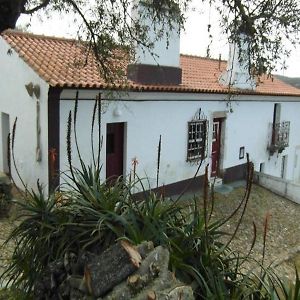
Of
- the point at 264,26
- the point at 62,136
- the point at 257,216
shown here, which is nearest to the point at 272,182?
the point at 257,216

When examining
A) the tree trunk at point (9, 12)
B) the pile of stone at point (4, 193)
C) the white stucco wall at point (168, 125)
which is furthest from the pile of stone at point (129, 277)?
the pile of stone at point (4, 193)

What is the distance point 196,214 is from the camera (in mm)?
3871

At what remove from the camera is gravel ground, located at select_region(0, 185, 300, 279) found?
29.0 ft

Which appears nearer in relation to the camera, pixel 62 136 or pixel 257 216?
pixel 62 136

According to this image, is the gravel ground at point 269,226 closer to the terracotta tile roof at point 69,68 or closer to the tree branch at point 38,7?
the terracotta tile roof at point 69,68

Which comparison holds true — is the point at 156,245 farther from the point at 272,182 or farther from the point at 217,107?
the point at 272,182

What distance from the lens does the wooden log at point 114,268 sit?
3.31m

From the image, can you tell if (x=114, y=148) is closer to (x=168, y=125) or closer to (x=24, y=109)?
(x=168, y=125)

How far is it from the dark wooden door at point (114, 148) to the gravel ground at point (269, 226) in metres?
3.07

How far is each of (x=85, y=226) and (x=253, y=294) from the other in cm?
167

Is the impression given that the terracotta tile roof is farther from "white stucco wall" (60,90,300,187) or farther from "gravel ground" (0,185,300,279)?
"gravel ground" (0,185,300,279)

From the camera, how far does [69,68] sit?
993 centimetres

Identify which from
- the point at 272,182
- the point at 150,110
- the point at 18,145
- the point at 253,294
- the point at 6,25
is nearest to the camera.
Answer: the point at 253,294

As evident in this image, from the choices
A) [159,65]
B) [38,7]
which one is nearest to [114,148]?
[159,65]
